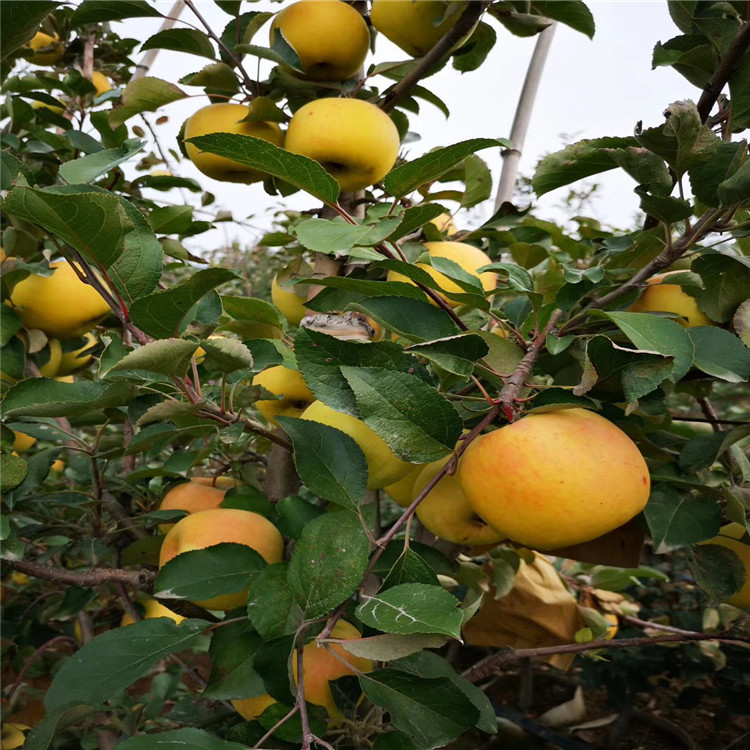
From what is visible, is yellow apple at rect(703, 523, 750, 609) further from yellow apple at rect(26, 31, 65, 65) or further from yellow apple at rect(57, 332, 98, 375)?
yellow apple at rect(26, 31, 65, 65)

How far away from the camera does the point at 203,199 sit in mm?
1265

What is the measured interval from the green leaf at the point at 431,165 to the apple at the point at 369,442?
0.68ft

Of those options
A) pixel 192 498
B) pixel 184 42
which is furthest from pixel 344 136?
pixel 192 498

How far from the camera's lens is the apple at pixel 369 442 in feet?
2.07

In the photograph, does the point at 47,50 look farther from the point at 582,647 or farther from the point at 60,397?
the point at 582,647

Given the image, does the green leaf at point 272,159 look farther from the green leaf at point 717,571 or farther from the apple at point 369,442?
the green leaf at point 717,571

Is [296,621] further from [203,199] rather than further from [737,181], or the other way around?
[203,199]

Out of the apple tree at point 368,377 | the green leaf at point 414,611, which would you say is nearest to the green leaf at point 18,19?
the apple tree at point 368,377

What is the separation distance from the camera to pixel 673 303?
0.68 m

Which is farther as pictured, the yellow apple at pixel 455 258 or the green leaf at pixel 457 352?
the yellow apple at pixel 455 258

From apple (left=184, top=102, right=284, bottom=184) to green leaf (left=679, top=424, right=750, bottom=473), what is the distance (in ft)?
1.97

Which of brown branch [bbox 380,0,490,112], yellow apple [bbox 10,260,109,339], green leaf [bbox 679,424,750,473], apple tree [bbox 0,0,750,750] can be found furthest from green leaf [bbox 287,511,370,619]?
yellow apple [bbox 10,260,109,339]

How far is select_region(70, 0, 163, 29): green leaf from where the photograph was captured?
2.76 ft

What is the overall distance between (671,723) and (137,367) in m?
1.74
